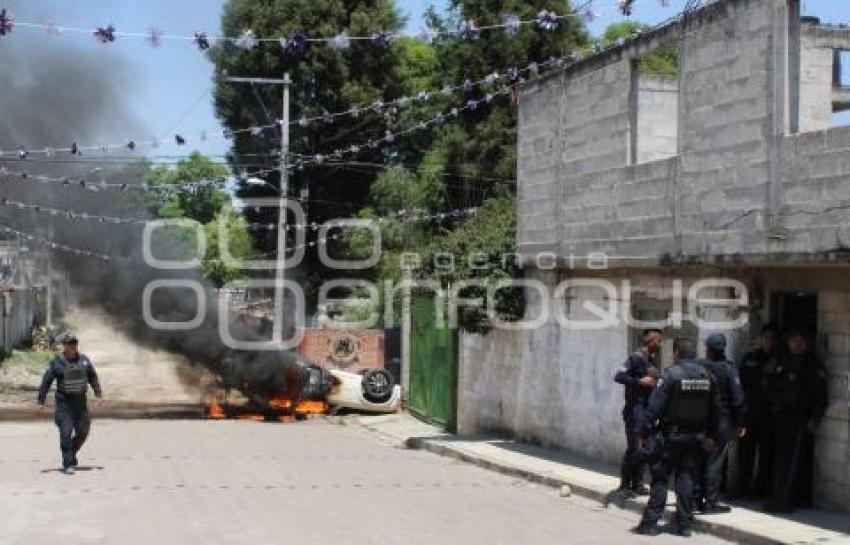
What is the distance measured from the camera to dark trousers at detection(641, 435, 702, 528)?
8945mm

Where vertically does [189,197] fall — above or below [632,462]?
above

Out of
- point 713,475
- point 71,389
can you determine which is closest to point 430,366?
point 71,389

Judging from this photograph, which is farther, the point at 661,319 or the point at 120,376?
the point at 120,376

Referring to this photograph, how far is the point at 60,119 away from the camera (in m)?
22.9

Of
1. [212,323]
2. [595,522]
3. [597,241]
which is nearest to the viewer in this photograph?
[595,522]

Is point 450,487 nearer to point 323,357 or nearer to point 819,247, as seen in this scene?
point 819,247

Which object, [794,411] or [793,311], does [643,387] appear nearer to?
[794,411]

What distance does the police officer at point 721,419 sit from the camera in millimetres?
9500

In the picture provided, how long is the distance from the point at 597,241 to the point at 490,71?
19.1 meters

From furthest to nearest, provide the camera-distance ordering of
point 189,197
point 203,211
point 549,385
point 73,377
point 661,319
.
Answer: point 203,211
point 189,197
point 549,385
point 73,377
point 661,319

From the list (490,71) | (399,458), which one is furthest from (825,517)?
(490,71)

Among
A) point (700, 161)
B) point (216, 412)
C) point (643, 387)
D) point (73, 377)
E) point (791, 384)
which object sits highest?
point (700, 161)

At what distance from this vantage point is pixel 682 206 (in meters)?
11.5

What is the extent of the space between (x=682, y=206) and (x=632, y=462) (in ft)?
9.04
